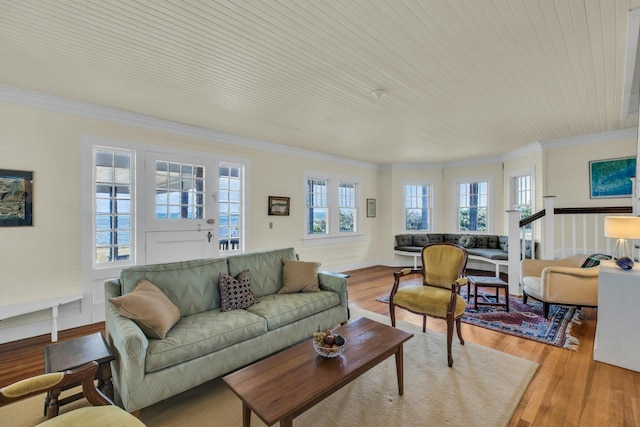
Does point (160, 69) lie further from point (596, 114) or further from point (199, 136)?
point (596, 114)

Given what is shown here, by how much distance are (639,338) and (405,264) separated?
16.7 ft

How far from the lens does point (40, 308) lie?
320cm

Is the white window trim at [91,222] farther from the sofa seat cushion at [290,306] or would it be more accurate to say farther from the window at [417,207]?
the window at [417,207]

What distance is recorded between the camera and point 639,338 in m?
2.58

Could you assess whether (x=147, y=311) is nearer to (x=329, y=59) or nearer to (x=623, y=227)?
(x=329, y=59)

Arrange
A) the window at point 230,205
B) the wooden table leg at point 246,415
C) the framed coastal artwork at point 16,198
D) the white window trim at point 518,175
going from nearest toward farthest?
the wooden table leg at point 246,415 → the framed coastal artwork at point 16,198 → the window at point 230,205 → the white window trim at point 518,175

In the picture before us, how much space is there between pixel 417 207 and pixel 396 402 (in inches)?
248

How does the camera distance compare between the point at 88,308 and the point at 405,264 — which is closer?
the point at 88,308

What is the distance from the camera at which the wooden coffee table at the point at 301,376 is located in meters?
1.54

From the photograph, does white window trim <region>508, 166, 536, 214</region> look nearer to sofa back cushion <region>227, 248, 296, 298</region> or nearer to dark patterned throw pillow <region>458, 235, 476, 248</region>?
dark patterned throw pillow <region>458, 235, 476, 248</region>

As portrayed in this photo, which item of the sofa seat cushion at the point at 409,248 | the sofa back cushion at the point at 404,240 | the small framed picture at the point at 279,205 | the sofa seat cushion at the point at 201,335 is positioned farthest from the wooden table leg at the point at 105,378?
the sofa back cushion at the point at 404,240

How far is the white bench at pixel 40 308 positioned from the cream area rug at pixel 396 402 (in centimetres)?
123

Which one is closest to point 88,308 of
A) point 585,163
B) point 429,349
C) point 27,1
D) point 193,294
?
point 193,294

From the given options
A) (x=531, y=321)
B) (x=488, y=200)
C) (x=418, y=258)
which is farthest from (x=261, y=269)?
(x=488, y=200)
